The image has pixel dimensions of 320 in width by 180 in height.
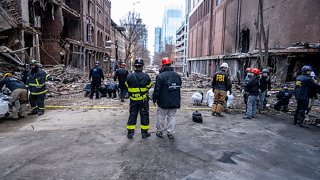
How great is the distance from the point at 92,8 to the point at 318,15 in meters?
27.2

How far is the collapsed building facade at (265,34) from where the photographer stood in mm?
15656

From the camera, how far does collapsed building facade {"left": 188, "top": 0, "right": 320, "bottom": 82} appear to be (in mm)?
15656

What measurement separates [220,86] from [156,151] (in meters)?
4.52

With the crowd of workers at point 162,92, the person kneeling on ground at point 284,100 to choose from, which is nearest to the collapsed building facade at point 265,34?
the person kneeling on ground at point 284,100

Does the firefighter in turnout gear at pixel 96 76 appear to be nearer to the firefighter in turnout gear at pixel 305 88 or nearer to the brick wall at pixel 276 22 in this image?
the firefighter in turnout gear at pixel 305 88

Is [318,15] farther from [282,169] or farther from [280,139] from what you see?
[282,169]

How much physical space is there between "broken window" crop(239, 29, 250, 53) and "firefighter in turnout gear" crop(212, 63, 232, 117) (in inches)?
765

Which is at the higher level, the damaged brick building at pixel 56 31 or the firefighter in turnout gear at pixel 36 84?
the damaged brick building at pixel 56 31

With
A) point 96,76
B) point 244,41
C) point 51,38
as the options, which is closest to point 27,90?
point 96,76

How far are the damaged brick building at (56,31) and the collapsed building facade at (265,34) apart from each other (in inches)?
568

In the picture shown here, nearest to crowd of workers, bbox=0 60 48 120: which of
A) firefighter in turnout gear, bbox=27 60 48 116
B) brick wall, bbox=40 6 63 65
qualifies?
firefighter in turnout gear, bbox=27 60 48 116

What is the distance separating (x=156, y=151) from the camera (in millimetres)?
5125

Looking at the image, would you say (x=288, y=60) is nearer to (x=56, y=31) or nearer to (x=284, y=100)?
(x=284, y=100)

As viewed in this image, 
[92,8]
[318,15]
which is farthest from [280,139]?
[92,8]
